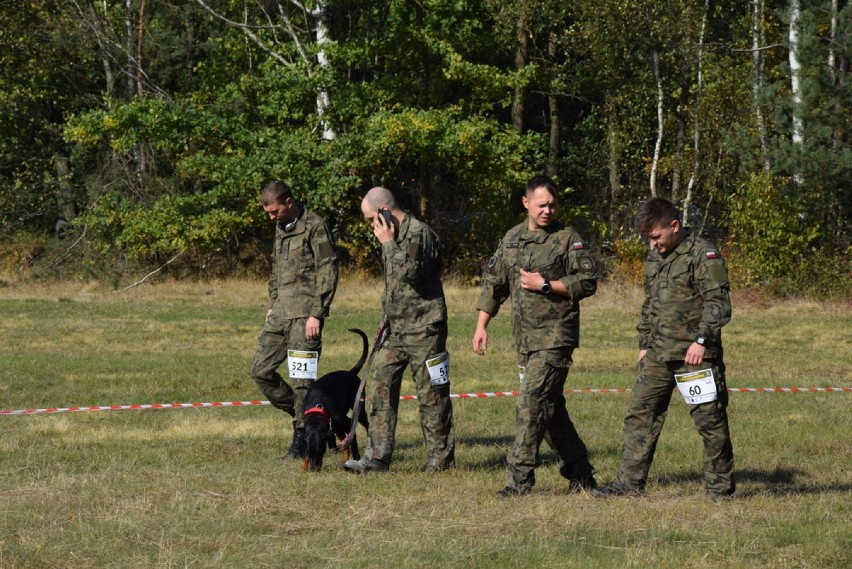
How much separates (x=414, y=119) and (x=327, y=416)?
20036 millimetres

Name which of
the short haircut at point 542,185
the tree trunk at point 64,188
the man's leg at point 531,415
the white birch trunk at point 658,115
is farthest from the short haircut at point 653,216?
the tree trunk at point 64,188

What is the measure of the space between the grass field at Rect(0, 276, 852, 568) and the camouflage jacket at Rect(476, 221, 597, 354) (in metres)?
0.98

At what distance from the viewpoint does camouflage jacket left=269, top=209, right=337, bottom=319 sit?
896 centimetres

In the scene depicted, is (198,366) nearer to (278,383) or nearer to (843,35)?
(278,383)

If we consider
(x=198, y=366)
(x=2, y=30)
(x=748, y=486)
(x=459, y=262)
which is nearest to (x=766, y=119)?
(x=459, y=262)

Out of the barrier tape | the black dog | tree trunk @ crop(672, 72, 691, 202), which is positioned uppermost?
tree trunk @ crop(672, 72, 691, 202)

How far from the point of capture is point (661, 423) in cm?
748

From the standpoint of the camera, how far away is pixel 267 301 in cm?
2538

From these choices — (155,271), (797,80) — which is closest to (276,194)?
(797,80)

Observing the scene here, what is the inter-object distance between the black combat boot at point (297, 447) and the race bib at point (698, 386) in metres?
2.88

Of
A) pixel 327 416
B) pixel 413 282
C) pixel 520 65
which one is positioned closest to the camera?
pixel 413 282

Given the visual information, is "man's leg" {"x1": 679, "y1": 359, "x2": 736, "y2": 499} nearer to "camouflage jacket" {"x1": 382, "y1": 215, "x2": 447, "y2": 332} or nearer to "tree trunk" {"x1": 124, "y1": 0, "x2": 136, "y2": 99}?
"camouflage jacket" {"x1": 382, "y1": 215, "x2": 447, "y2": 332}

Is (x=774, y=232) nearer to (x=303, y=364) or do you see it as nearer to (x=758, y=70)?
(x=758, y=70)

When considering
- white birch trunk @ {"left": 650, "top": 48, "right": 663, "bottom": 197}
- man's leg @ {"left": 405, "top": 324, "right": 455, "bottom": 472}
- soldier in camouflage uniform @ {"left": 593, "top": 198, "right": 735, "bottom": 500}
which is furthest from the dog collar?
white birch trunk @ {"left": 650, "top": 48, "right": 663, "bottom": 197}
